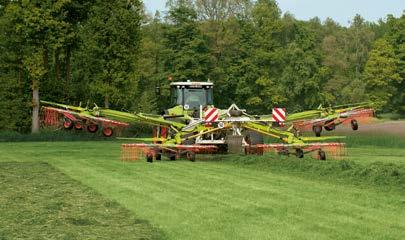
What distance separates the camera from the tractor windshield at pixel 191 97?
24.9 meters

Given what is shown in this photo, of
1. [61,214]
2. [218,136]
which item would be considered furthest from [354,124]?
[61,214]

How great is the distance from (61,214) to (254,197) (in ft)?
10.7

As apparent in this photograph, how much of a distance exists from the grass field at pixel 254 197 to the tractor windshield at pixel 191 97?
6826mm

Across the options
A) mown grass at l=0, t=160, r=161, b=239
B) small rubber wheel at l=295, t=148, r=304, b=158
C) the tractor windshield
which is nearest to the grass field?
mown grass at l=0, t=160, r=161, b=239

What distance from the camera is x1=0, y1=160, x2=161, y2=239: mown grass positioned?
8.33 meters

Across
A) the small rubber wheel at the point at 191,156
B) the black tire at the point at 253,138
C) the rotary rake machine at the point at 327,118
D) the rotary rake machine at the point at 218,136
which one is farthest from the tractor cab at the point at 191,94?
the small rubber wheel at the point at 191,156

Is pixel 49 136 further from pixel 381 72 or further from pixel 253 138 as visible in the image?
pixel 381 72

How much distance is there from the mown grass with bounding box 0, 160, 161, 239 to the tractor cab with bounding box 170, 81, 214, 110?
36.8ft

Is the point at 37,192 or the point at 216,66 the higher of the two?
the point at 216,66

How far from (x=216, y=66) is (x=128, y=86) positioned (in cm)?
1947

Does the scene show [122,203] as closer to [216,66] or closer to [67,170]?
[67,170]

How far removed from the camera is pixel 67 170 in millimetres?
16844

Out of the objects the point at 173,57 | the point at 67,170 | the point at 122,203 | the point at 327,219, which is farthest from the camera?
the point at 173,57

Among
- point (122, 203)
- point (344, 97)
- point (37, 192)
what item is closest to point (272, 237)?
point (122, 203)
